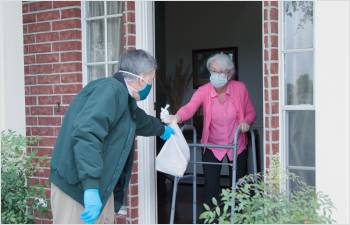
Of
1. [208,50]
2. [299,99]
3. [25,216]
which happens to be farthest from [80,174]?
[208,50]

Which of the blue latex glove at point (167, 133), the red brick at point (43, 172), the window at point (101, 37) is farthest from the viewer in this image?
Answer: the red brick at point (43, 172)

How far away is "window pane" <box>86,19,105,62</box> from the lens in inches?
189

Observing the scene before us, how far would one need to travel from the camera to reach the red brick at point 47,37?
491 centimetres

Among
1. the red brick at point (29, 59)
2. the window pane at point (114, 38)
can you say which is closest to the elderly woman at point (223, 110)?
the window pane at point (114, 38)

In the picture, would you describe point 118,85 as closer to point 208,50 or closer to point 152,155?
point 152,155

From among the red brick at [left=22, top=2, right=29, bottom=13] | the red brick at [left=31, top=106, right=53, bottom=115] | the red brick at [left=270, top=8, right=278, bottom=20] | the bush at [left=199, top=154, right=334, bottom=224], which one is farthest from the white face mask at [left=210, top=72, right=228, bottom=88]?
the red brick at [left=22, top=2, right=29, bottom=13]

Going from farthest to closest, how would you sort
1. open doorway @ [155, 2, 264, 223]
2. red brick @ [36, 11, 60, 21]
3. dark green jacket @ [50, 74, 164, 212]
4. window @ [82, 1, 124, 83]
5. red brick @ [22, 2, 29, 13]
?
open doorway @ [155, 2, 264, 223] → red brick @ [22, 2, 29, 13] → red brick @ [36, 11, 60, 21] → window @ [82, 1, 124, 83] → dark green jacket @ [50, 74, 164, 212]

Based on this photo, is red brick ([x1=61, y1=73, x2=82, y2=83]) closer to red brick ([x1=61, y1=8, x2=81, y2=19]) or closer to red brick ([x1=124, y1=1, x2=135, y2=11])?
red brick ([x1=61, y1=8, x2=81, y2=19])

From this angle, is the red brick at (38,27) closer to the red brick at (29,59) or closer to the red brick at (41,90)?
the red brick at (29,59)

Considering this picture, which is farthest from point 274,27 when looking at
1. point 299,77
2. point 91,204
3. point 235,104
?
point 91,204

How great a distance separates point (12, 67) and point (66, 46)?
1.94ft

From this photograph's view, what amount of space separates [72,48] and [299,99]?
2204mm

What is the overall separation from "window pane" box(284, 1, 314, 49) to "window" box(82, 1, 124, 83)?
156cm

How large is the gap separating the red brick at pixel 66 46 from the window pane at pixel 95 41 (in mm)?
107
